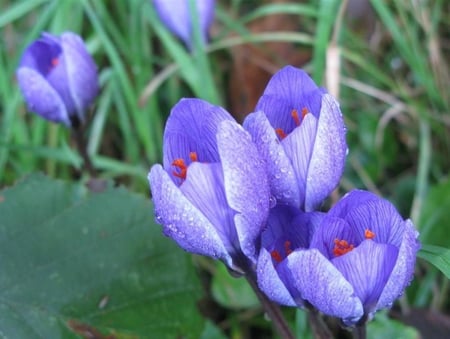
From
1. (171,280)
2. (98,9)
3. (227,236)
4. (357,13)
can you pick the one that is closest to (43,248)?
(171,280)

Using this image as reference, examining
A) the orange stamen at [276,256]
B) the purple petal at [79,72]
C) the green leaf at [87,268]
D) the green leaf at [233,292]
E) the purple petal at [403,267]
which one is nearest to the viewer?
the purple petal at [403,267]

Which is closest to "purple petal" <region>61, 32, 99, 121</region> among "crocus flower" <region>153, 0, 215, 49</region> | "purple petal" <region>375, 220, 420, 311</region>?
"crocus flower" <region>153, 0, 215, 49</region>

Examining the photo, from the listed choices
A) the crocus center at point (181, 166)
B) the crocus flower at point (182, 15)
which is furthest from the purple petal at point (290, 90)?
the crocus flower at point (182, 15)

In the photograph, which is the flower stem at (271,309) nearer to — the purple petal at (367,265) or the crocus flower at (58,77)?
the purple petal at (367,265)

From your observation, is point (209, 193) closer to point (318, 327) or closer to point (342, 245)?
point (342, 245)

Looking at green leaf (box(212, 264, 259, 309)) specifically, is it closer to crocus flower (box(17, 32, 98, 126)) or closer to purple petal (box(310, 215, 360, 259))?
crocus flower (box(17, 32, 98, 126))

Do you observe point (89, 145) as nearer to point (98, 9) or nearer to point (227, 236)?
point (98, 9)

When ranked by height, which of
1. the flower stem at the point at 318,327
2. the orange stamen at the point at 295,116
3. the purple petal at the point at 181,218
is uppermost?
the orange stamen at the point at 295,116
